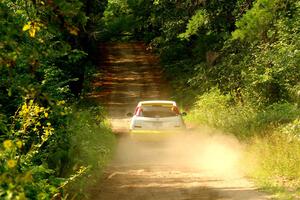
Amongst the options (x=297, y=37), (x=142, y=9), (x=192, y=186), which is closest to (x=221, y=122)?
(x=297, y=37)

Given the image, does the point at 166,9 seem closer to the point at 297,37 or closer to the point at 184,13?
the point at 184,13

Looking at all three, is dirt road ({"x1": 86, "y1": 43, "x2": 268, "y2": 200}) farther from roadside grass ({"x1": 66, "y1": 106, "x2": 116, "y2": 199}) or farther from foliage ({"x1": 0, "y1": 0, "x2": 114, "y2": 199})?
foliage ({"x1": 0, "y1": 0, "x2": 114, "y2": 199})

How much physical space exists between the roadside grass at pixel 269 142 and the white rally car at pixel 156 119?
83.0 inches

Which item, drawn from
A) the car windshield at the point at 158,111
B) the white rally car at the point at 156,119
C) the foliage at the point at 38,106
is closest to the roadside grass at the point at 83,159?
the foliage at the point at 38,106

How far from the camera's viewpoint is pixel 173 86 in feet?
114

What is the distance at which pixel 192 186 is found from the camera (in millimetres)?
11227

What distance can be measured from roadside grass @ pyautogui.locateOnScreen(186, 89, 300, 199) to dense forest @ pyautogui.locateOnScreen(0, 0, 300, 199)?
0.11 ft

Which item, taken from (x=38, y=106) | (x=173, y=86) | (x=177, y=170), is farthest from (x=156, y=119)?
(x=173, y=86)

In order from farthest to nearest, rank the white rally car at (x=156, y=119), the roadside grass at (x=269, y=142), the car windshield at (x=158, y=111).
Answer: the car windshield at (x=158, y=111) → the white rally car at (x=156, y=119) → the roadside grass at (x=269, y=142)

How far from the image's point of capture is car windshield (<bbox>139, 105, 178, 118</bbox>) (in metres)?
17.2

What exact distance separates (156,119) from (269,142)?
442 centimetres

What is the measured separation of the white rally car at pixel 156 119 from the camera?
16734 millimetres

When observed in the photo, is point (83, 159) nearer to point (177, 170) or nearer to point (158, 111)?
point (177, 170)

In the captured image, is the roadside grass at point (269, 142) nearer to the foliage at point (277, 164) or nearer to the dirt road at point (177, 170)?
the foliage at point (277, 164)
